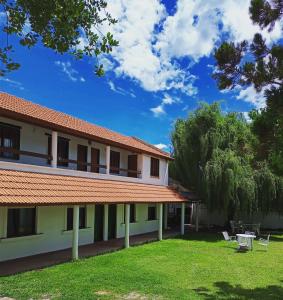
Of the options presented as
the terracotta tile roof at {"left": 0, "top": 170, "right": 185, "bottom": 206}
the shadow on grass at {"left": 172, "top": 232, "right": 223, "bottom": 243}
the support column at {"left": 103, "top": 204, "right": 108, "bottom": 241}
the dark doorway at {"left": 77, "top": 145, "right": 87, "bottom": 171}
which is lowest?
the shadow on grass at {"left": 172, "top": 232, "right": 223, "bottom": 243}

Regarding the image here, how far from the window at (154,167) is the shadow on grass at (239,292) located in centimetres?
1483

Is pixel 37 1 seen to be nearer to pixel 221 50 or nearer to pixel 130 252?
pixel 221 50

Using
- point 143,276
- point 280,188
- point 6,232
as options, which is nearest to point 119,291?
point 143,276

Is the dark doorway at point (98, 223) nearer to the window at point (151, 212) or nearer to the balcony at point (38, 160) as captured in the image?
the balcony at point (38, 160)

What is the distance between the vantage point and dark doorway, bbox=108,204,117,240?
21.9 meters

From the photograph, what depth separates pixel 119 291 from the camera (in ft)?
33.7

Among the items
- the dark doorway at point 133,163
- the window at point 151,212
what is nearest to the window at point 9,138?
the dark doorway at point 133,163

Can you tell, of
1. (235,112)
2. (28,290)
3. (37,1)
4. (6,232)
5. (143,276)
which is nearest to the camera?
(37,1)

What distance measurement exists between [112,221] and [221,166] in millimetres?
8108

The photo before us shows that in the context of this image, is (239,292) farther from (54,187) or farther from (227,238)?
(227,238)


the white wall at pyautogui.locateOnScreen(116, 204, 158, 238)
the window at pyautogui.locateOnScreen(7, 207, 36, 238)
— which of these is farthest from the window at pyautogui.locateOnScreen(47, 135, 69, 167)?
the white wall at pyautogui.locateOnScreen(116, 204, 158, 238)

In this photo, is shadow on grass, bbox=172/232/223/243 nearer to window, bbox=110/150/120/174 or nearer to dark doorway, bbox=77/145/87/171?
window, bbox=110/150/120/174

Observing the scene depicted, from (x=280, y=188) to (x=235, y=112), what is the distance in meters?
6.57

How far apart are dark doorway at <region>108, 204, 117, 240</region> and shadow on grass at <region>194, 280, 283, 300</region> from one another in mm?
11244
